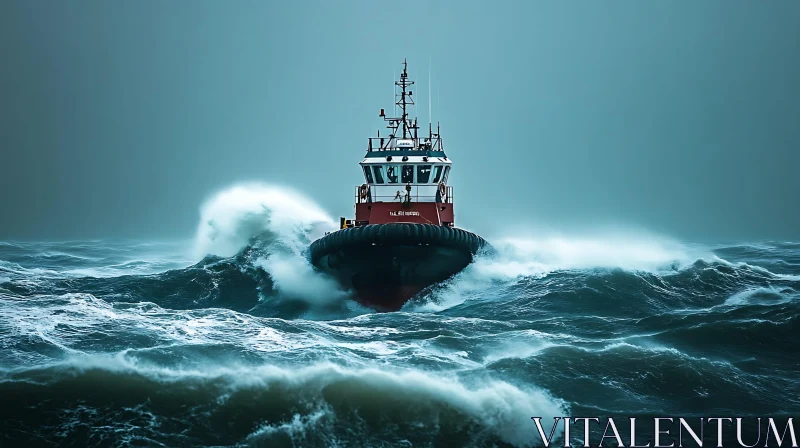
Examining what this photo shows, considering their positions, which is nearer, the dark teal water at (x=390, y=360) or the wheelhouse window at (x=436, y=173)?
the dark teal water at (x=390, y=360)

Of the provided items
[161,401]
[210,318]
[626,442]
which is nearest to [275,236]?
[210,318]

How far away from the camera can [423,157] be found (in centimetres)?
2175

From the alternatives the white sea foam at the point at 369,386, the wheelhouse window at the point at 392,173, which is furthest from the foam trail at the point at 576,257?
the white sea foam at the point at 369,386

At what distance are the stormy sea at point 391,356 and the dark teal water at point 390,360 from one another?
0.03m

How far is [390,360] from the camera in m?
11.9

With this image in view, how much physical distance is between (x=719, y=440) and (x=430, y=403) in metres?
3.50

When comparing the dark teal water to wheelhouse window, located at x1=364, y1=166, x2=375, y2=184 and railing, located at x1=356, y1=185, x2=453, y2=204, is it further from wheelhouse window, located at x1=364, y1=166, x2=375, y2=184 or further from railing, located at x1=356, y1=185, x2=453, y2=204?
wheelhouse window, located at x1=364, y1=166, x2=375, y2=184

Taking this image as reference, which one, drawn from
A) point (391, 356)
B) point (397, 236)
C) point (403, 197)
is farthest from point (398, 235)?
point (391, 356)

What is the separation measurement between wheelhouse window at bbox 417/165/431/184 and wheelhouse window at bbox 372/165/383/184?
1042 millimetres

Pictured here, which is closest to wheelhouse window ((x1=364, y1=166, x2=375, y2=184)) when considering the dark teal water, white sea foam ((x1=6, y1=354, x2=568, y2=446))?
the dark teal water

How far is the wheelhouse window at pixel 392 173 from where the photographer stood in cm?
2173

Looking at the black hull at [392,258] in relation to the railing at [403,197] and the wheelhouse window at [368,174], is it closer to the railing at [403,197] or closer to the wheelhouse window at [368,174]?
the railing at [403,197]

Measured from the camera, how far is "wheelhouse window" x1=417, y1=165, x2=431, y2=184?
21.7m

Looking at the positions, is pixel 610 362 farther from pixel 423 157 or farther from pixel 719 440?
pixel 423 157
